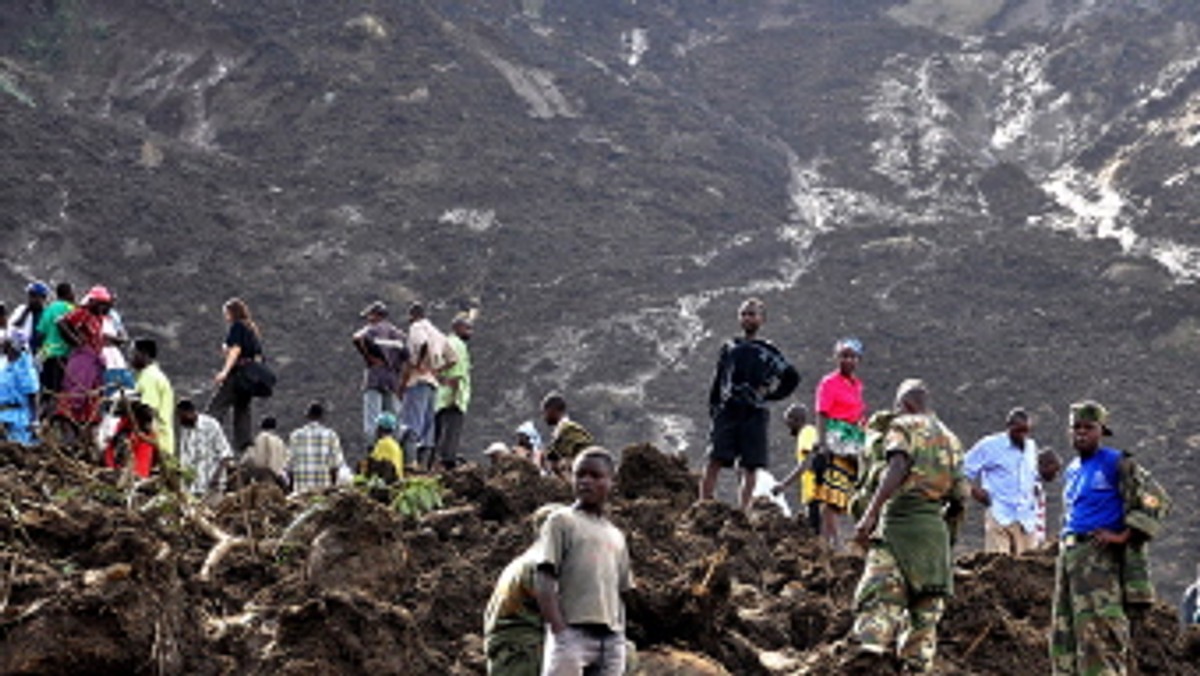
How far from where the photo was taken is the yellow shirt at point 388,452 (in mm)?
10656

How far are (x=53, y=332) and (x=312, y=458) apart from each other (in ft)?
5.50

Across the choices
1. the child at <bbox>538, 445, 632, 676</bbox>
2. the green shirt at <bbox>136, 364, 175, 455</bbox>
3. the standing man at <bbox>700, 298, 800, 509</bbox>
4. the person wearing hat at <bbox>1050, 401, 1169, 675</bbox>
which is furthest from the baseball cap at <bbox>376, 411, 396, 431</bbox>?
the child at <bbox>538, 445, 632, 676</bbox>

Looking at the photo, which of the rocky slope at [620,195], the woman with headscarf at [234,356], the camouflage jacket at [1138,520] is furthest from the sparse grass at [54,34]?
the camouflage jacket at [1138,520]

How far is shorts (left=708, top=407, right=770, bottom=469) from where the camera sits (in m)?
9.73

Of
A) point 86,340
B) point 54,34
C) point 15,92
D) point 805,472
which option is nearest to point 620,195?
point 15,92

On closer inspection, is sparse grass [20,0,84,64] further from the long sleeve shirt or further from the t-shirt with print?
the t-shirt with print

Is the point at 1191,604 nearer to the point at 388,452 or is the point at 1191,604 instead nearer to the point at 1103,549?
the point at 1103,549

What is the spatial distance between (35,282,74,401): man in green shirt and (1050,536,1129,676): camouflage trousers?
6082 millimetres

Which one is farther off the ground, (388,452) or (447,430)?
(447,430)

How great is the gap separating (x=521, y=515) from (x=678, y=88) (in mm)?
31521

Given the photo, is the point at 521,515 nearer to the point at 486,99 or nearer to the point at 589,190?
the point at 589,190

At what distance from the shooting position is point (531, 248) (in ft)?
93.6

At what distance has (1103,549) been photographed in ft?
22.5

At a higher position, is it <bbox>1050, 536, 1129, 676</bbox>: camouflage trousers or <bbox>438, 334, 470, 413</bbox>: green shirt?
<bbox>438, 334, 470, 413</bbox>: green shirt
